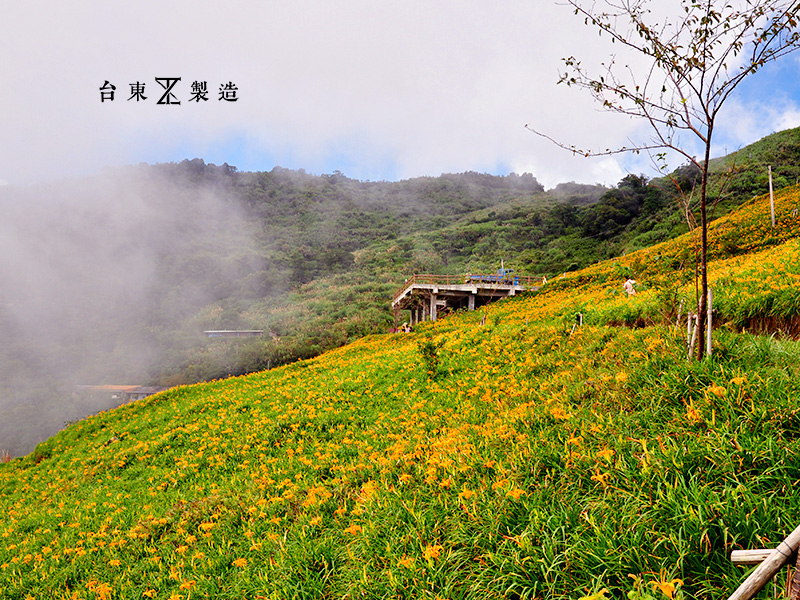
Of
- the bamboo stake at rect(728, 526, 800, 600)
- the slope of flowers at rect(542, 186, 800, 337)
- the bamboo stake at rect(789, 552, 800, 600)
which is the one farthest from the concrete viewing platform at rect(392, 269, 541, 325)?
the bamboo stake at rect(728, 526, 800, 600)

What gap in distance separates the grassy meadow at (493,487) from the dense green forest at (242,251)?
1.89 meters

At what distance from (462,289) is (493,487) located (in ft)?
71.9

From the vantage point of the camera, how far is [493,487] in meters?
2.81

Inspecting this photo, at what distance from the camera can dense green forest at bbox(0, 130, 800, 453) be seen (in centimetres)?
3591

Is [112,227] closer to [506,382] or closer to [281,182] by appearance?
[281,182]

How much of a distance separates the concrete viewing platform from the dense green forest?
29.9ft

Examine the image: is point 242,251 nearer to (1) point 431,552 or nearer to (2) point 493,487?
(2) point 493,487

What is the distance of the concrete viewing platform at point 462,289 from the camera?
23420mm

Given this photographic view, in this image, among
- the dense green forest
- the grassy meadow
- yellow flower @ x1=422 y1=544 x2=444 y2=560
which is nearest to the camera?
the grassy meadow

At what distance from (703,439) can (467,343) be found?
687 centimetres

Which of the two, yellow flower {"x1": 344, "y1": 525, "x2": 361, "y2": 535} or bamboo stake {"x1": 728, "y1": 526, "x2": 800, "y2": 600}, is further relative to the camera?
yellow flower {"x1": 344, "y1": 525, "x2": 361, "y2": 535}

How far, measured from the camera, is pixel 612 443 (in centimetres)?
298

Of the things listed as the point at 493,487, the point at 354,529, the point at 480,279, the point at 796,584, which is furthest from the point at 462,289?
the point at 796,584

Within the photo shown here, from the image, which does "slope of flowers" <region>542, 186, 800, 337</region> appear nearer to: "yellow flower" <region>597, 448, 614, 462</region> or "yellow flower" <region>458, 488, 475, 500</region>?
"yellow flower" <region>597, 448, 614, 462</region>
